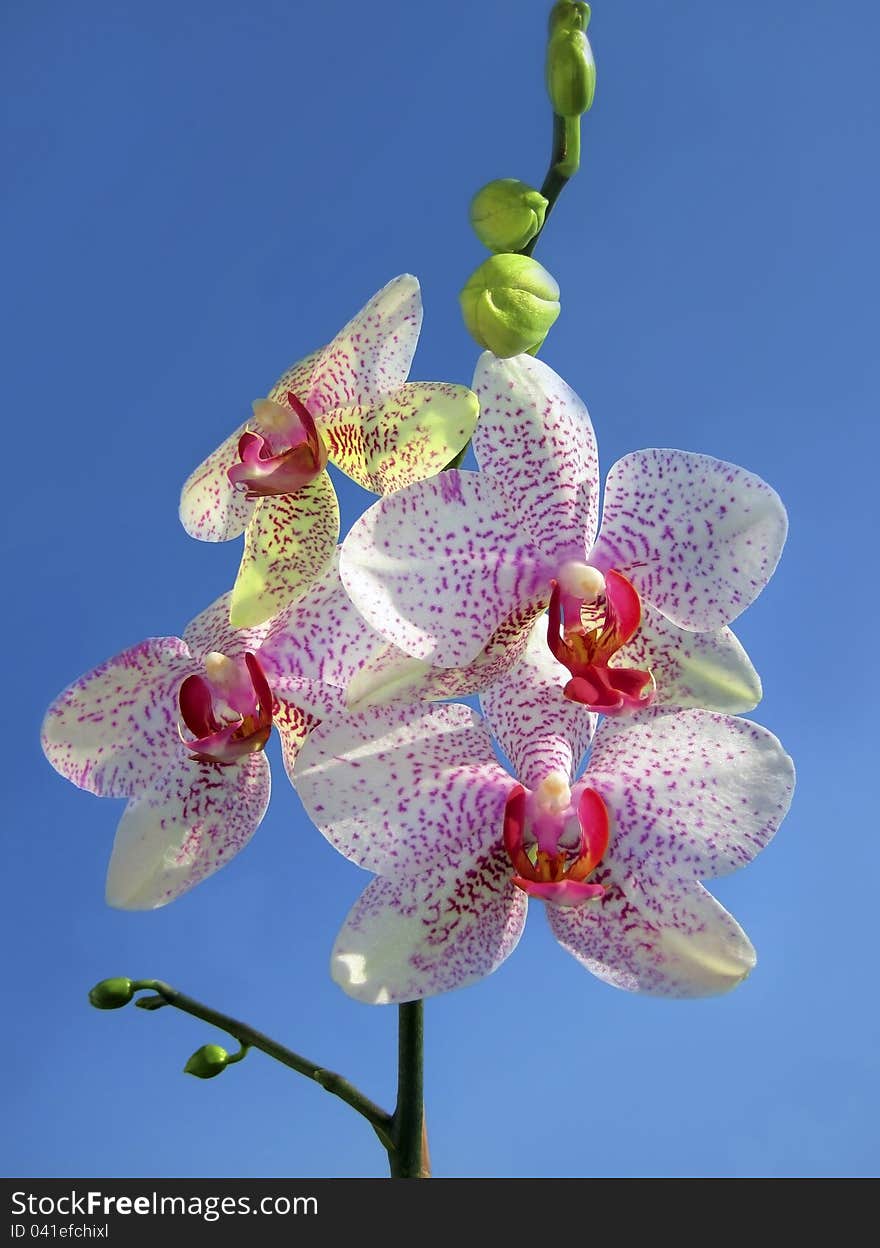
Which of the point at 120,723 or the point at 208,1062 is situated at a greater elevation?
the point at 120,723

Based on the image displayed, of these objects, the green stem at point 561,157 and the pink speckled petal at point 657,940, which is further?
the green stem at point 561,157

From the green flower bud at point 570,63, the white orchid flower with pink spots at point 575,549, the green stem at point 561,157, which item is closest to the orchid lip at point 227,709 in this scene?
the white orchid flower with pink spots at point 575,549

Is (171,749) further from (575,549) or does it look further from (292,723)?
(575,549)

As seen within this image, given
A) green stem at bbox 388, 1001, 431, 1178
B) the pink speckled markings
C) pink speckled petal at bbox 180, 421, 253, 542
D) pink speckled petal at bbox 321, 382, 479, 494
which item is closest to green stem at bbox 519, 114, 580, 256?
pink speckled petal at bbox 321, 382, 479, 494

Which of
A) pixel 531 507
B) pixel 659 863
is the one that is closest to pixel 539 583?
pixel 531 507

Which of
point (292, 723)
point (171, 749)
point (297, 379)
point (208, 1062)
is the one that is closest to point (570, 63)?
point (297, 379)

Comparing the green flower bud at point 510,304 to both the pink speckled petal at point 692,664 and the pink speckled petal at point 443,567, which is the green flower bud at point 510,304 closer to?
the pink speckled petal at point 443,567
